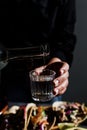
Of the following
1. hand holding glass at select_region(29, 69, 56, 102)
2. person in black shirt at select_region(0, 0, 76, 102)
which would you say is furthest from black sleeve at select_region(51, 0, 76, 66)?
hand holding glass at select_region(29, 69, 56, 102)

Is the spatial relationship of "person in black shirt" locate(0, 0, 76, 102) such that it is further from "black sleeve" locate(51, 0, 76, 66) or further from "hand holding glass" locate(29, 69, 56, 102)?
"hand holding glass" locate(29, 69, 56, 102)

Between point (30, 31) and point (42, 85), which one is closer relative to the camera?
point (42, 85)

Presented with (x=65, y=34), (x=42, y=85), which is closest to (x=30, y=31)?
(x=65, y=34)

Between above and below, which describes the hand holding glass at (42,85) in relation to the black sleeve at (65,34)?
below

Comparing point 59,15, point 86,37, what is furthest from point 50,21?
point 86,37

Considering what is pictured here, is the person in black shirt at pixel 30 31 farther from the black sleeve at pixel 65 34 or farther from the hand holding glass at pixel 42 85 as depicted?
the hand holding glass at pixel 42 85

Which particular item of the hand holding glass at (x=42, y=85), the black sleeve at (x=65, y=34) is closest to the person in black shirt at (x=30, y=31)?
the black sleeve at (x=65, y=34)

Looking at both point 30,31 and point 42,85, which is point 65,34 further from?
point 42,85

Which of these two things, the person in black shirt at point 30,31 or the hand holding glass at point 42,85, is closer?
the hand holding glass at point 42,85
